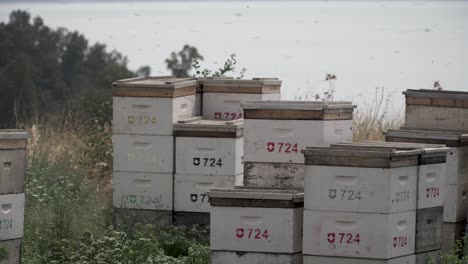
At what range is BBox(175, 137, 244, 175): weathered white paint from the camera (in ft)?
30.5

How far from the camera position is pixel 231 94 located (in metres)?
10.1

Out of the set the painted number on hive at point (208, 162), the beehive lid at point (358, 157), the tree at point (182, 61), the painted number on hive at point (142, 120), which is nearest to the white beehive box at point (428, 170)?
the beehive lid at point (358, 157)

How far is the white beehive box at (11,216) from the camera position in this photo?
752cm

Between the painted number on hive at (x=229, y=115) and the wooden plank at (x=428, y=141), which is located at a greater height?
the painted number on hive at (x=229, y=115)

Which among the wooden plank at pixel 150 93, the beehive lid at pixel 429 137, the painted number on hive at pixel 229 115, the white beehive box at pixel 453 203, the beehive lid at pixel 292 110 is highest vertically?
the wooden plank at pixel 150 93

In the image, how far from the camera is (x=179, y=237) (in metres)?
8.92

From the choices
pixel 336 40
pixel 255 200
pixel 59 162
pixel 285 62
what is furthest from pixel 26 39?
pixel 255 200

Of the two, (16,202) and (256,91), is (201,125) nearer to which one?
(256,91)

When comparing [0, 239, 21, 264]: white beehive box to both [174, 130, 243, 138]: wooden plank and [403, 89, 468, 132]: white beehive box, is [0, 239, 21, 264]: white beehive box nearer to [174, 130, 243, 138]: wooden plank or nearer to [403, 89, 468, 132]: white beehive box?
[174, 130, 243, 138]: wooden plank

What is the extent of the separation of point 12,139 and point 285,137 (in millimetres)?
2011

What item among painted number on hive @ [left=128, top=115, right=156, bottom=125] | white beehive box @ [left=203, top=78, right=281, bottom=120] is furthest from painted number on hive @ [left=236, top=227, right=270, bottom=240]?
white beehive box @ [left=203, top=78, right=281, bottom=120]

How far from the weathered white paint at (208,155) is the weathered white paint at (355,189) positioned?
2233 mm

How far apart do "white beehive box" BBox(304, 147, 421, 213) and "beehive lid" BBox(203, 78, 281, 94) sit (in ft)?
9.56

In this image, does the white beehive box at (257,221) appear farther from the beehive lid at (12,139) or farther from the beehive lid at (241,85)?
the beehive lid at (241,85)
